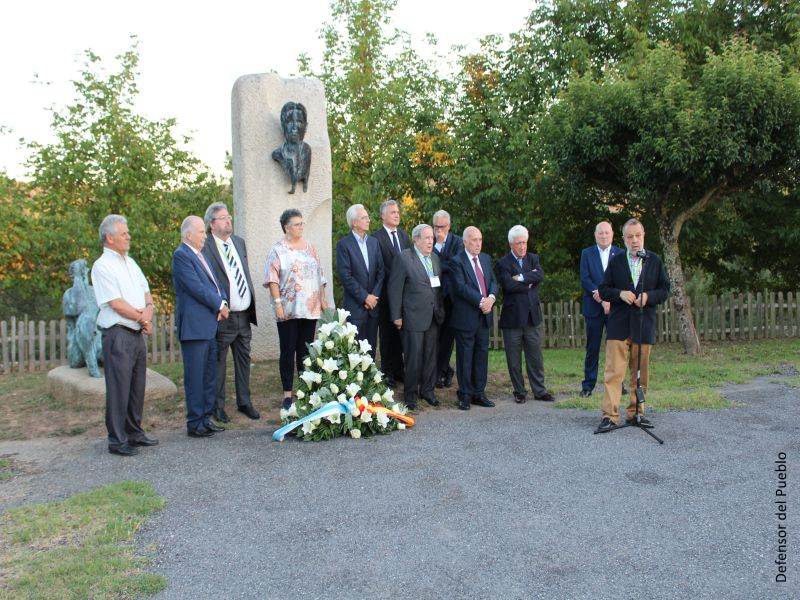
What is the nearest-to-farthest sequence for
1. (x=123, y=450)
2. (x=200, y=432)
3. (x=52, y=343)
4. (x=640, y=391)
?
(x=123, y=450), (x=640, y=391), (x=200, y=432), (x=52, y=343)

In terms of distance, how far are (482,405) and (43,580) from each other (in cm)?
486

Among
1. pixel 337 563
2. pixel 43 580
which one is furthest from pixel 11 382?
pixel 337 563

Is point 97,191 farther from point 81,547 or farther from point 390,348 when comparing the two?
point 81,547

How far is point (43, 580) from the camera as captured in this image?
10.7ft

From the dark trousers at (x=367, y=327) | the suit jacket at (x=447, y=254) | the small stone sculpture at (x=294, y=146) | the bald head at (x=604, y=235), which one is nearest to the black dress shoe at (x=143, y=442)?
the dark trousers at (x=367, y=327)

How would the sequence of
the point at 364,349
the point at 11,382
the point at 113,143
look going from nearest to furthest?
1. the point at 364,349
2. the point at 11,382
3. the point at 113,143

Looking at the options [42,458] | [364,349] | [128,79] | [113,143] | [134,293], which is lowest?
[42,458]

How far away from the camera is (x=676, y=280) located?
12453mm

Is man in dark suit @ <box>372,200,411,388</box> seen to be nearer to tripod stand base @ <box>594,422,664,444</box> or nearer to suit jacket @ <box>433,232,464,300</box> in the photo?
suit jacket @ <box>433,232,464,300</box>

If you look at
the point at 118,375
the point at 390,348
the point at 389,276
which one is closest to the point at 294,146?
the point at 389,276

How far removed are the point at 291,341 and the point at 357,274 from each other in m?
1.00

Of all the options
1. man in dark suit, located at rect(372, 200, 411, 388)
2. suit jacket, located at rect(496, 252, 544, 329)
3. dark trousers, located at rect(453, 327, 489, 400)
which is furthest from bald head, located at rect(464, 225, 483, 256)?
dark trousers, located at rect(453, 327, 489, 400)

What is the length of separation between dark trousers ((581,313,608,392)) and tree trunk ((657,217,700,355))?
194 inches

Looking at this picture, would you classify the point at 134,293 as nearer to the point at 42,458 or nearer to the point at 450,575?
the point at 42,458
